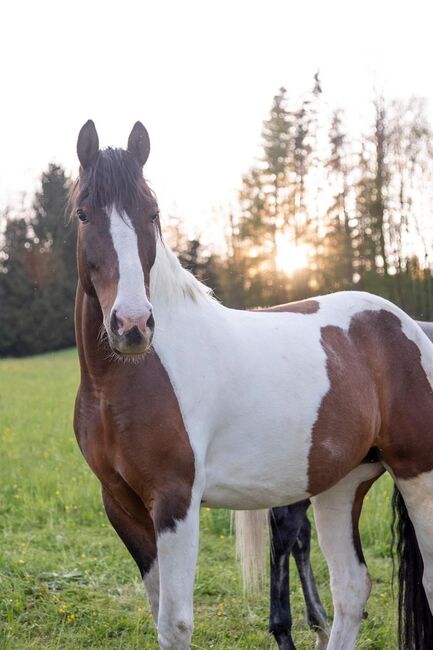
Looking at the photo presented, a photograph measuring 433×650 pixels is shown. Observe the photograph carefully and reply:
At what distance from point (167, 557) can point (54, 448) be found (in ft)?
24.1

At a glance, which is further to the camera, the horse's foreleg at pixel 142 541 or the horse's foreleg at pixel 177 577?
the horse's foreleg at pixel 142 541

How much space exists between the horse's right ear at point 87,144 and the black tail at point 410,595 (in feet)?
7.41

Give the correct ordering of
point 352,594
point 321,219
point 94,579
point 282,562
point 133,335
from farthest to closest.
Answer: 1. point 321,219
2. point 94,579
3. point 282,562
4. point 352,594
5. point 133,335

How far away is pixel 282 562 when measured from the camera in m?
3.93

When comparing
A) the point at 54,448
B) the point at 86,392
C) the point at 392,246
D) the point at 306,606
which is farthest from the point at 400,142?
the point at 86,392

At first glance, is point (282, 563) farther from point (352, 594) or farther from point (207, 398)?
point (207, 398)

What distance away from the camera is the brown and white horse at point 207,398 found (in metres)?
2.61

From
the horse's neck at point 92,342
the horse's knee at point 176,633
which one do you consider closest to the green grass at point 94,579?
the horse's knee at point 176,633

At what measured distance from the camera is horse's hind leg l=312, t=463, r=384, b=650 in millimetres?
3568

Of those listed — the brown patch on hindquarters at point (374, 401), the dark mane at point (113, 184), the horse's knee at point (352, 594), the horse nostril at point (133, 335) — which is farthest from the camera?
the horse's knee at point (352, 594)

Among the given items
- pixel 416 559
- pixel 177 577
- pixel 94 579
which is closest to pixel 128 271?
pixel 177 577

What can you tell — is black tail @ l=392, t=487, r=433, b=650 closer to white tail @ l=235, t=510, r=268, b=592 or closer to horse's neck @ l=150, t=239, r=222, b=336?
white tail @ l=235, t=510, r=268, b=592

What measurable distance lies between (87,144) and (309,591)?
2940mm

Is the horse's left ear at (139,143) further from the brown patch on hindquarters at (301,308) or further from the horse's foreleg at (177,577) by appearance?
the horse's foreleg at (177,577)
